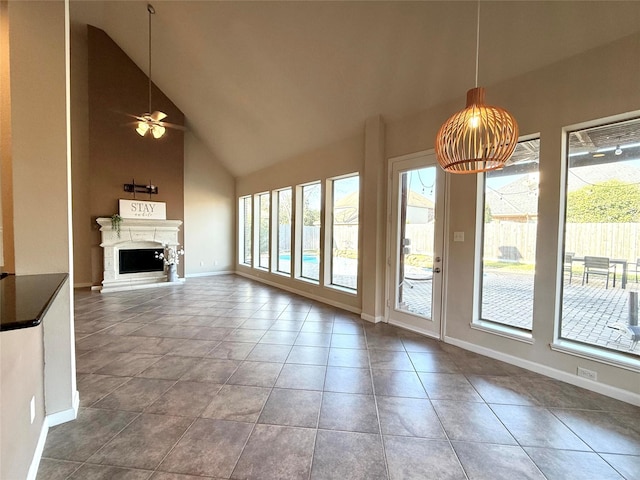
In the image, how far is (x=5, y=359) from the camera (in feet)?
4.15

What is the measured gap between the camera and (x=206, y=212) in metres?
8.13

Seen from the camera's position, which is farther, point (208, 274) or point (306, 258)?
point (208, 274)

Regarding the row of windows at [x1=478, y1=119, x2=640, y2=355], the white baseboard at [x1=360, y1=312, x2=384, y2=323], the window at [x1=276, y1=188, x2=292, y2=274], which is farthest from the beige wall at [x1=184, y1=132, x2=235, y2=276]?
the row of windows at [x1=478, y1=119, x2=640, y2=355]

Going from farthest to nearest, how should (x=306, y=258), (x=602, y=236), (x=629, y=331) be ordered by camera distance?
1. (x=306, y=258)
2. (x=602, y=236)
3. (x=629, y=331)

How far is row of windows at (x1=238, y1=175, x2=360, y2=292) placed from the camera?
5.15 m

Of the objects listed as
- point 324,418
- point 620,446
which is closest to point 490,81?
point 620,446

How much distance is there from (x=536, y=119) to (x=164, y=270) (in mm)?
7685

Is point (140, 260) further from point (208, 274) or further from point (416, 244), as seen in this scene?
point (416, 244)

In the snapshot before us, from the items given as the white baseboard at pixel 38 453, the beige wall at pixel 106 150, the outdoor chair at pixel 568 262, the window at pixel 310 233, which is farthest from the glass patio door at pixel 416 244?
the beige wall at pixel 106 150

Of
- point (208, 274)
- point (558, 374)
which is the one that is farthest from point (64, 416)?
point (208, 274)

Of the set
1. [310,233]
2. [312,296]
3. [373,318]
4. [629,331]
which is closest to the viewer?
[629,331]

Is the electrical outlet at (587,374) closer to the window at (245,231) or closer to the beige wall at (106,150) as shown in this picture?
the window at (245,231)

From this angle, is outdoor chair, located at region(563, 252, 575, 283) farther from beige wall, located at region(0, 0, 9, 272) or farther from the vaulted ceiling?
beige wall, located at region(0, 0, 9, 272)

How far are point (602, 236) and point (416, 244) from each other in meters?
1.86
